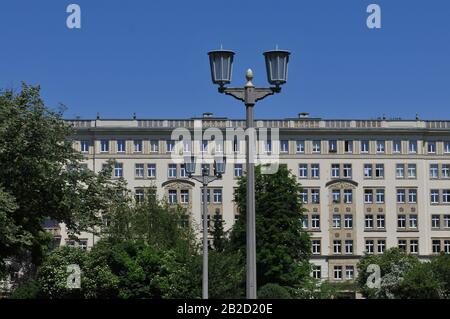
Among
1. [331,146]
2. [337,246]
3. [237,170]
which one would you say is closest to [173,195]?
[237,170]

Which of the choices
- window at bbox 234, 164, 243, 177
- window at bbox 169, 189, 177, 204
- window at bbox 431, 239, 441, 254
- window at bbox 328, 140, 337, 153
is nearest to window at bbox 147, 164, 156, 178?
window at bbox 169, 189, 177, 204

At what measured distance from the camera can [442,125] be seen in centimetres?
10531

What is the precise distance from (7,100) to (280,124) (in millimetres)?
64821

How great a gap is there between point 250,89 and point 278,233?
58.1 metres

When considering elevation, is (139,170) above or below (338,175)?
above

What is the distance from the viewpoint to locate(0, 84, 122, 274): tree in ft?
129

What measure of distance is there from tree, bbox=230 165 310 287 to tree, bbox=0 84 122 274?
113 ft

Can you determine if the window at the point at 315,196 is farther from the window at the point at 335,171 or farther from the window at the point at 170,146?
the window at the point at 170,146

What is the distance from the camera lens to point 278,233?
78.4 metres

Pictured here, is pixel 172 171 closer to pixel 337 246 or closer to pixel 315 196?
pixel 315 196

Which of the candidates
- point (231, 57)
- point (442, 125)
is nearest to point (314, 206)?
point (442, 125)

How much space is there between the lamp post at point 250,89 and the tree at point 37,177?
62.0 feet
